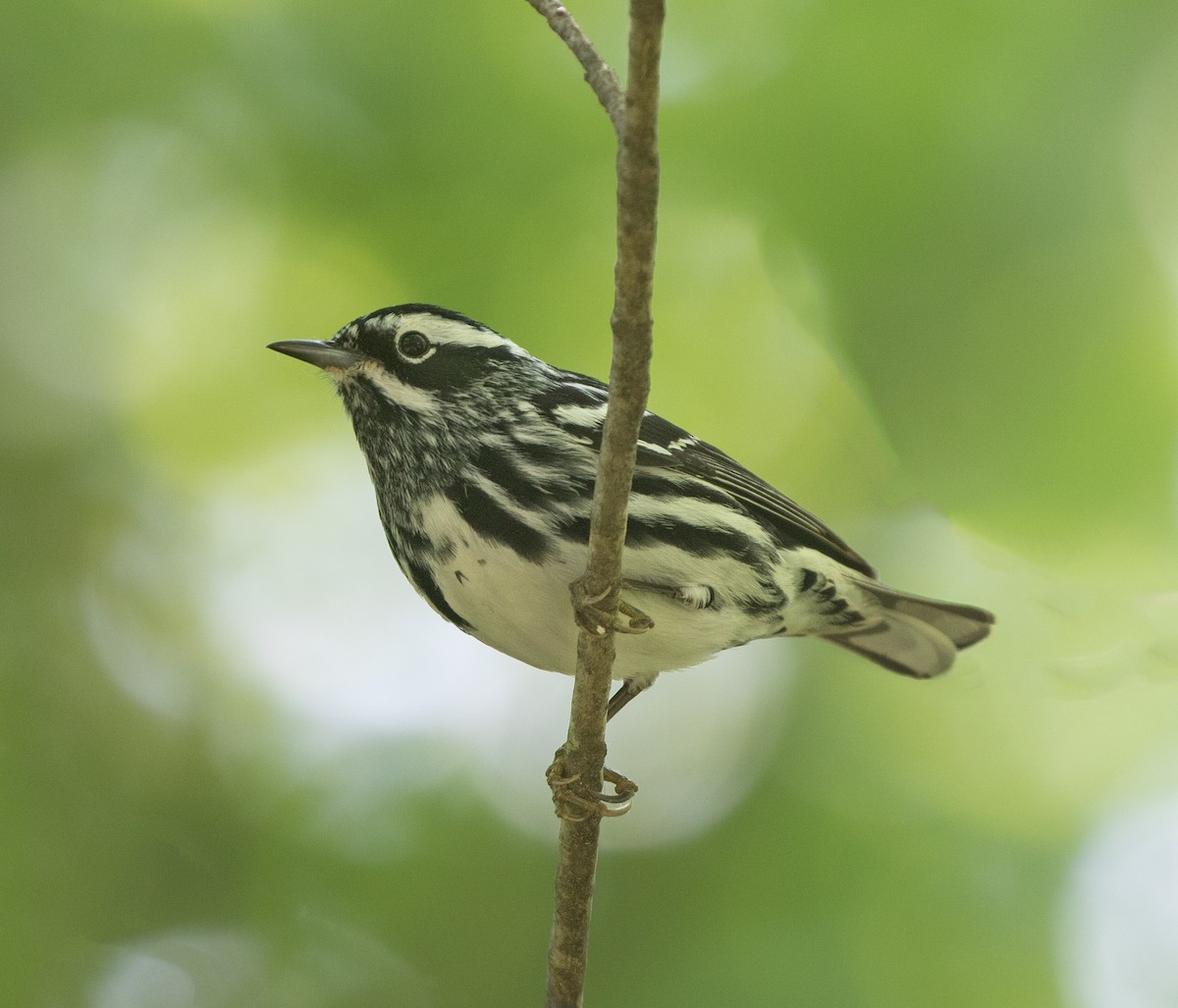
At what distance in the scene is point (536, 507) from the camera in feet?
11.1

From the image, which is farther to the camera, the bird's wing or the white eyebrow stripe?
the white eyebrow stripe

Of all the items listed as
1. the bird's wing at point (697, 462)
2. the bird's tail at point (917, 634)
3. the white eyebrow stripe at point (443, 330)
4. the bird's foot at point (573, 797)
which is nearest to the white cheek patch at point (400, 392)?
the white eyebrow stripe at point (443, 330)

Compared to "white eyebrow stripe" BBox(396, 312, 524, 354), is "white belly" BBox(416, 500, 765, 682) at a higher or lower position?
lower

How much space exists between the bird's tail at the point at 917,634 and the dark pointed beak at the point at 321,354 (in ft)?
6.67

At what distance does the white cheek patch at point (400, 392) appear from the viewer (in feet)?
12.1

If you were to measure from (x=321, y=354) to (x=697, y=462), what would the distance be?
120 cm

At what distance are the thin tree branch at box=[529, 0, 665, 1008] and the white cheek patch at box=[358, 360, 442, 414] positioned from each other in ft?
3.11

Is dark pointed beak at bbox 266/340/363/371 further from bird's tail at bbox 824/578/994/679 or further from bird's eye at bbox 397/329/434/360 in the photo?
bird's tail at bbox 824/578/994/679

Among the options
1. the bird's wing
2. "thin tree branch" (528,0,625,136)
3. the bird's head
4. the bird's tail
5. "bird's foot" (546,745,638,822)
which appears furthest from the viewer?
the bird's tail

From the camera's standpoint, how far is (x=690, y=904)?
218 inches

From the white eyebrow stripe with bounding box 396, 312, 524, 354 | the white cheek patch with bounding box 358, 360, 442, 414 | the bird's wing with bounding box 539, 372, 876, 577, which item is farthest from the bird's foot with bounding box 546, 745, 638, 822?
the white eyebrow stripe with bounding box 396, 312, 524, 354

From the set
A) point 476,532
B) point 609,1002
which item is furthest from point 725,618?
point 609,1002

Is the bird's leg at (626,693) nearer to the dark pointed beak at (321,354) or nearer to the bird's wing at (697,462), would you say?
the bird's wing at (697,462)

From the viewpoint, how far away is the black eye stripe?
12.7 ft
